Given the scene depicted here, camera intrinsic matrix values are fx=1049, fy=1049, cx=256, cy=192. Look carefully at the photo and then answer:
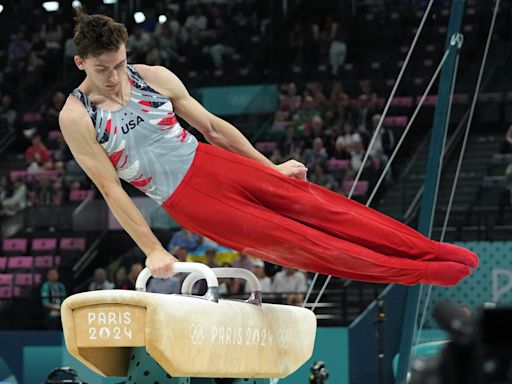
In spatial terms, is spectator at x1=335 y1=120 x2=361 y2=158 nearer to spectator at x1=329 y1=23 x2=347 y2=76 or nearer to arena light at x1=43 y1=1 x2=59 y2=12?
spectator at x1=329 y1=23 x2=347 y2=76

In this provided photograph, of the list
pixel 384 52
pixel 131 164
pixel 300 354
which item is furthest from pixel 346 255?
pixel 384 52

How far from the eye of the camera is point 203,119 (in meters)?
4.80

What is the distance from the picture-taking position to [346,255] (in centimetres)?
455

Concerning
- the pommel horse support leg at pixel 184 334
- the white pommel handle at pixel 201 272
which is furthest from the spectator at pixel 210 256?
the white pommel handle at pixel 201 272

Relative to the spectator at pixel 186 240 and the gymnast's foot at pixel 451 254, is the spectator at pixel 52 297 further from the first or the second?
the gymnast's foot at pixel 451 254

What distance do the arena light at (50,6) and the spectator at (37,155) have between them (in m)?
4.17

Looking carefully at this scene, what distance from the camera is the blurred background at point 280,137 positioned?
1026 centimetres

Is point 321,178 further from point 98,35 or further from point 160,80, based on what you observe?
point 98,35

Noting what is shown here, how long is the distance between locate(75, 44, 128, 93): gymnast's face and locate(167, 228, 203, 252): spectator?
7.14 meters

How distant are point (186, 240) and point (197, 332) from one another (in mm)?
7523

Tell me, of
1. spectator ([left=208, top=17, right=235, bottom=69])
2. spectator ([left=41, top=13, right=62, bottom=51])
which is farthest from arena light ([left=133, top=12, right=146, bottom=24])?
spectator ([left=208, top=17, right=235, bottom=69])

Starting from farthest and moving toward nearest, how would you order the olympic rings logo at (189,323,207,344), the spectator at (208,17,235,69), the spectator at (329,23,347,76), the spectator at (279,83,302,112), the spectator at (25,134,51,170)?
the spectator at (208,17,235,69) < the spectator at (329,23,347,76) < the spectator at (25,134,51,170) < the spectator at (279,83,302,112) < the olympic rings logo at (189,323,207,344)

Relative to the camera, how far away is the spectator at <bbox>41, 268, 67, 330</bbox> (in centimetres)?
1084

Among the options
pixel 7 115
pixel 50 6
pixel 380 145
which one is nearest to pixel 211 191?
pixel 380 145
